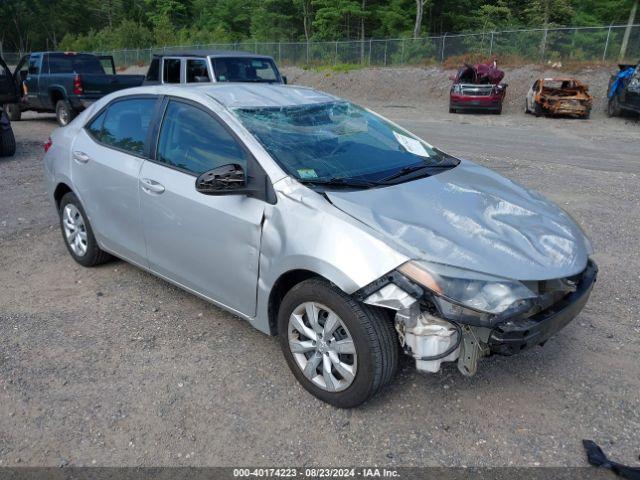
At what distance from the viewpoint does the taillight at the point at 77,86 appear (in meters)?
13.2

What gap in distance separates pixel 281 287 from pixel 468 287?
1.10m

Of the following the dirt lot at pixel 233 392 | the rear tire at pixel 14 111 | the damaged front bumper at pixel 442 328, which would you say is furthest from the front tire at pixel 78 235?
the rear tire at pixel 14 111

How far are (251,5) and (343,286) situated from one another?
5951 centimetres

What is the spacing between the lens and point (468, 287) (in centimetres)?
262

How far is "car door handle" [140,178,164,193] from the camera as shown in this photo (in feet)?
12.2

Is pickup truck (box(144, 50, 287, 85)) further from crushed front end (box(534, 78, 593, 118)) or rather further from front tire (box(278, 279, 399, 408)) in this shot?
crushed front end (box(534, 78, 593, 118))

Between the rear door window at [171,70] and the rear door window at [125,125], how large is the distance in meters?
7.09

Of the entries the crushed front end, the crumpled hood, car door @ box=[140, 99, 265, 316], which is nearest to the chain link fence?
the crushed front end

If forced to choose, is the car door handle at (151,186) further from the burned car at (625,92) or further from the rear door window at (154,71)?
the burned car at (625,92)

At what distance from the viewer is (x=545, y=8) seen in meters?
34.3

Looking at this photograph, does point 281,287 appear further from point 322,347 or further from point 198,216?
point 198,216

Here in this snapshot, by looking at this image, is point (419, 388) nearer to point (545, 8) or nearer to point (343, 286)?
point (343, 286)

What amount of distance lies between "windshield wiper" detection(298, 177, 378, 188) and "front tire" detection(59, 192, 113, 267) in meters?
2.41

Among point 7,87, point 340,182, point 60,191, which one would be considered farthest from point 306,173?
point 7,87
